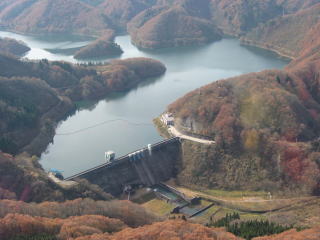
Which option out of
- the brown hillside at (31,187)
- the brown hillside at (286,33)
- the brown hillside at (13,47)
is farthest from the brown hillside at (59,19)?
the brown hillside at (31,187)

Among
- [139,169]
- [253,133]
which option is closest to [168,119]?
[139,169]

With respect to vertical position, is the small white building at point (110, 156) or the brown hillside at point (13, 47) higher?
the brown hillside at point (13, 47)

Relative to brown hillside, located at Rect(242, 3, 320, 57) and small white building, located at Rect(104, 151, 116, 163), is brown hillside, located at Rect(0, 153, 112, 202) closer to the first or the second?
small white building, located at Rect(104, 151, 116, 163)

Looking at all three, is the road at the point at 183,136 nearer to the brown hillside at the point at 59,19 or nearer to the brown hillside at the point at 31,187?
the brown hillside at the point at 31,187

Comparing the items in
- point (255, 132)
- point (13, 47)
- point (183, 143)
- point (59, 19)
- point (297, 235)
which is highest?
point (59, 19)

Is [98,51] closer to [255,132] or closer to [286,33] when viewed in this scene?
[286,33]

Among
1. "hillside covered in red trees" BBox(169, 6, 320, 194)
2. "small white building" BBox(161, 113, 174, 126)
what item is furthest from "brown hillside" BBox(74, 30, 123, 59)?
"small white building" BBox(161, 113, 174, 126)
